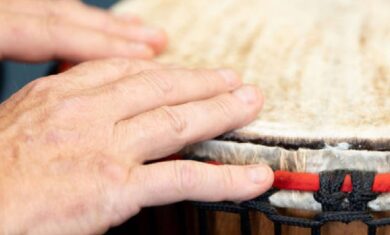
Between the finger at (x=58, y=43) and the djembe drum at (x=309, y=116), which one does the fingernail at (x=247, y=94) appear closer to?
the djembe drum at (x=309, y=116)

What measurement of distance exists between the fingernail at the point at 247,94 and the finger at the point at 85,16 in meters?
0.29

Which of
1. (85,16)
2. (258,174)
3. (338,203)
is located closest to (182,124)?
(258,174)

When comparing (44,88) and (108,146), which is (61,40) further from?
(108,146)

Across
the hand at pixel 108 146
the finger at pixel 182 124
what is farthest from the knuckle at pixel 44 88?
the finger at pixel 182 124

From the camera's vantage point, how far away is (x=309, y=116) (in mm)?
864

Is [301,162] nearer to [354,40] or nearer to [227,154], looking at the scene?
[227,154]

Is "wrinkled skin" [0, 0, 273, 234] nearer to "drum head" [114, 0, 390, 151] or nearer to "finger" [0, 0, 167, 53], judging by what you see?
"drum head" [114, 0, 390, 151]

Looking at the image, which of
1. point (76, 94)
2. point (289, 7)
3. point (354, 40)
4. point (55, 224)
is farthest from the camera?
point (289, 7)

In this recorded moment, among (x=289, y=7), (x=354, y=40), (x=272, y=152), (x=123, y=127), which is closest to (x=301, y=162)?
(x=272, y=152)

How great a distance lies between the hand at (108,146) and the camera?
74cm

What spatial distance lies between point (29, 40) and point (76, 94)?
12.1 inches

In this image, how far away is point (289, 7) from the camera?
120cm

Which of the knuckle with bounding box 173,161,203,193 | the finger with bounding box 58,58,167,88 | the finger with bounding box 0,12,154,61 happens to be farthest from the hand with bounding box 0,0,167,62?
the knuckle with bounding box 173,161,203,193

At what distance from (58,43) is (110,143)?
379 millimetres
